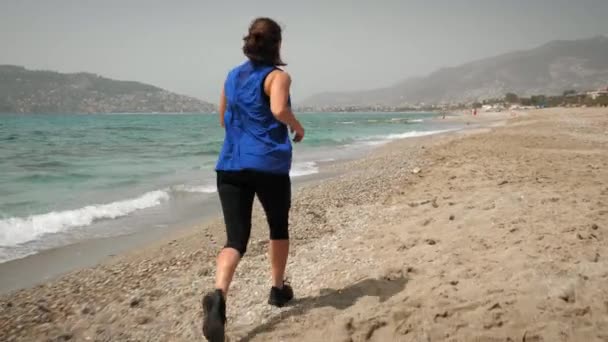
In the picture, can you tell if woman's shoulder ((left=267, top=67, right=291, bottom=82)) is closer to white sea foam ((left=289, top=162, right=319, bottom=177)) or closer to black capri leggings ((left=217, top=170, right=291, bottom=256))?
black capri leggings ((left=217, top=170, right=291, bottom=256))

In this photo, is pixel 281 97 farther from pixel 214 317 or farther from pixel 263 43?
pixel 214 317

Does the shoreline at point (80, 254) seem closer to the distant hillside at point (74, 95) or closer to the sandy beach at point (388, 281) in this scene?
the sandy beach at point (388, 281)

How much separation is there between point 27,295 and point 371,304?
3.32m

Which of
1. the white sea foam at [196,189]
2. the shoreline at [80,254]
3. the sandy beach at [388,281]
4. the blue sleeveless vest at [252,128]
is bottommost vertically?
the shoreline at [80,254]

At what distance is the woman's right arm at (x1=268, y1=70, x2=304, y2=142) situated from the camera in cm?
247

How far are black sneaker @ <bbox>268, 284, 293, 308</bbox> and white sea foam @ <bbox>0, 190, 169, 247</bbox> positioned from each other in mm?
4858

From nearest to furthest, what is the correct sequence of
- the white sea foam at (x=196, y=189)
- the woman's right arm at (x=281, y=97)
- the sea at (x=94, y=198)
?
1. the woman's right arm at (x=281, y=97)
2. the sea at (x=94, y=198)
3. the white sea foam at (x=196, y=189)

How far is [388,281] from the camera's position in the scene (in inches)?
134

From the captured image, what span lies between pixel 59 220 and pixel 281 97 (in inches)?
250

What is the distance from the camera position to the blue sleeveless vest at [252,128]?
8.39ft

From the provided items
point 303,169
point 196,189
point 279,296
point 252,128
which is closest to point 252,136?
point 252,128

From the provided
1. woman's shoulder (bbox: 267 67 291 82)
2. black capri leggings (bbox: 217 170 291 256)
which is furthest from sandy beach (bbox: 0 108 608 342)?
woman's shoulder (bbox: 267 67 291 82)

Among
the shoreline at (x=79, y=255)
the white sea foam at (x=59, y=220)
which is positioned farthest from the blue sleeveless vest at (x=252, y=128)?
the white sea foam at (x=59, y=220)

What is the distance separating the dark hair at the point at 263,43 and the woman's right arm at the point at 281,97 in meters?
0.13
